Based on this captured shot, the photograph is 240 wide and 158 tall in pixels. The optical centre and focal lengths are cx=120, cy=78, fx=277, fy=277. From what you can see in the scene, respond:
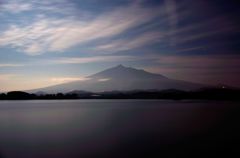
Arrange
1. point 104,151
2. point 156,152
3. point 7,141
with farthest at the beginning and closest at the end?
point 7,141, point 104,151, point 156,152

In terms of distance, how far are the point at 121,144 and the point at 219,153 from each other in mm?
3884

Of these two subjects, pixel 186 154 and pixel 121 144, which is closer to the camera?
pixel 186 154

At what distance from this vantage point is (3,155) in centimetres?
928

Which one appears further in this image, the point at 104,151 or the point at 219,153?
the point at 104,151

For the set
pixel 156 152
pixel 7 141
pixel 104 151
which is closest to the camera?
pixel 156 152

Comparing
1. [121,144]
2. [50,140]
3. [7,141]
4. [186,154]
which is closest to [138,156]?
[186,154]

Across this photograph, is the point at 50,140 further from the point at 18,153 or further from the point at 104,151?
the point at 104,151

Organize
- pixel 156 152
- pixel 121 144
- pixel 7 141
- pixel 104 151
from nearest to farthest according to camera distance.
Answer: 1. pixel 156 152
2. pixel 104 151
3. pixel 121 144
4. pixel 7 141

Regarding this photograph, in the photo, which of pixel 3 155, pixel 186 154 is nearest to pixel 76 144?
pixel 3 155

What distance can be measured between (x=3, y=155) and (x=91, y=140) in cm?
411

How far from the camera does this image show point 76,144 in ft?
37.3

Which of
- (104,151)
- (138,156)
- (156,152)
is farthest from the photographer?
(104,151)

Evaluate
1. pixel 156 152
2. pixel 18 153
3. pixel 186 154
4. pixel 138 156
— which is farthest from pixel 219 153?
pixel 18 153

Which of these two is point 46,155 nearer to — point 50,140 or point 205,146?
point 50,140
